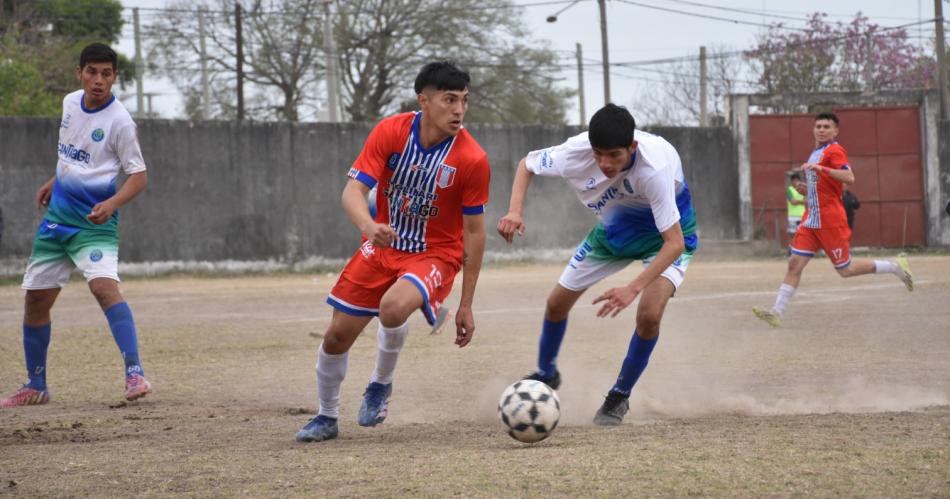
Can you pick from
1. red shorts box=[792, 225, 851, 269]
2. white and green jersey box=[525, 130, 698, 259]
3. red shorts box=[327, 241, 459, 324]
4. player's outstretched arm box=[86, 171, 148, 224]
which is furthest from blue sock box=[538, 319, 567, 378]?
red shorts box=[792, 225, 851, 269]

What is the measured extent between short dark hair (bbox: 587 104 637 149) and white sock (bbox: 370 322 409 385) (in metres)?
1.39

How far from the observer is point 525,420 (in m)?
5.31

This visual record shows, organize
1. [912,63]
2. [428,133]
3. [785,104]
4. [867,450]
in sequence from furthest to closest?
1. [912,63]
2. [785,104]
3. [428,133]
4. [867,450]

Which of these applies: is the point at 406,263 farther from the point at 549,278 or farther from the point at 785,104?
the point at 785,104

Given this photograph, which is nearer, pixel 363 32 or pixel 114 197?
pixel 114 197

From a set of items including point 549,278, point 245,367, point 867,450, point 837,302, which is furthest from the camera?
point 549,278

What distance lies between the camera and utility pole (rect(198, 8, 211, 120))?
40500 millimetres

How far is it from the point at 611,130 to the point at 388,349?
5.42 feet

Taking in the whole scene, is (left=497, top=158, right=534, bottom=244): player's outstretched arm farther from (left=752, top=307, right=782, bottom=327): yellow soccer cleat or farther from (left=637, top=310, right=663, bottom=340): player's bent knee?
(left=752, top=307, right=782, bottom=327): yellow soccer cleat

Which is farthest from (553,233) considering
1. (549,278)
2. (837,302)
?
(837,302)

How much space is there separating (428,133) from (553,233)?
19057 millimetres

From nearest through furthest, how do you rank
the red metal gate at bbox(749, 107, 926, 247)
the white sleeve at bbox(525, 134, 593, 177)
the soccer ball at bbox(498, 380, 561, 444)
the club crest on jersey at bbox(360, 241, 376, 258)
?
the soccer ball at bbox(498, 380, 561, 444) < the club crest on jersey at bbox(360, 241, 376, 258) < the white sleeve at bbox(525, 134, 593, 177) < the red metal gate at bbox(749, 107, 926, 247)

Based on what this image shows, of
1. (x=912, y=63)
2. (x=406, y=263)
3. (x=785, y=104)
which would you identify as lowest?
(x=406, y=263)

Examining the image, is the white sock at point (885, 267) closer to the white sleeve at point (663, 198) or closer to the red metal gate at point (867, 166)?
the white sleeve at point (663, 198)
